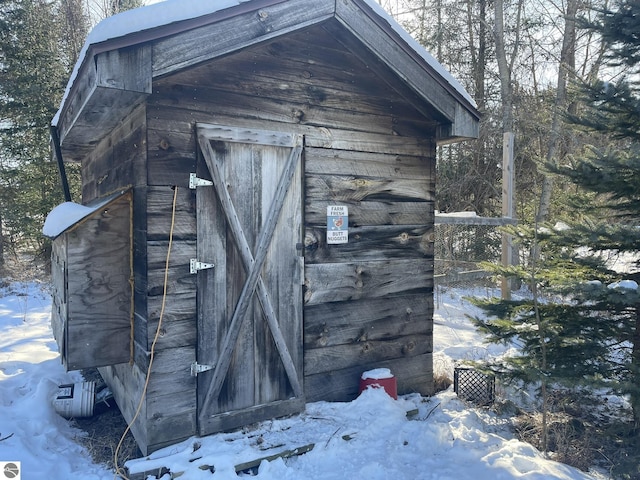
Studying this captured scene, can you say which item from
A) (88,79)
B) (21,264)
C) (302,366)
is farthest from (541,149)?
(21,264)

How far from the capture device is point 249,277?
3.86m

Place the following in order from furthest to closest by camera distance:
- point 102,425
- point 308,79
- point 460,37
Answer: point 460,37 < point 102,425 < point 308,79

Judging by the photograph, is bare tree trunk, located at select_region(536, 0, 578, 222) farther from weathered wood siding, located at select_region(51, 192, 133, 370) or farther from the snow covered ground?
weathered wood siding, located at select_region(51, 192, 133, 370)

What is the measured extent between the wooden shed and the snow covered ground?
25 centimetres

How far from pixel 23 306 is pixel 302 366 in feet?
28.0

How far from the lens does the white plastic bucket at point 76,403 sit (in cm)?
444

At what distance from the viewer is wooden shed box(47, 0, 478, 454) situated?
3.46m

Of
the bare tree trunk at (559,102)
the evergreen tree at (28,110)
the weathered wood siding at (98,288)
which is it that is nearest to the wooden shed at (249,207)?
the weathered wood siding at (98,288)

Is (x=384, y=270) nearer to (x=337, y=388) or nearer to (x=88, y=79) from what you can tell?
(x=337, y=388)

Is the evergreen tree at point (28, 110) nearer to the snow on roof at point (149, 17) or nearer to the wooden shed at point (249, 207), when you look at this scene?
the wooden shed at point (249, 207)

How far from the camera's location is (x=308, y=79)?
13.6 ft

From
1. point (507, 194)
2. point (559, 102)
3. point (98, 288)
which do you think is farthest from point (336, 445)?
point (559, 102)

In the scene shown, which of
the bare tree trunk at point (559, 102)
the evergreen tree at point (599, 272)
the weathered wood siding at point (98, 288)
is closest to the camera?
the weathered wood siding at point (98, 288)

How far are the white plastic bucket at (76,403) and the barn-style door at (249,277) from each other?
1.50 m
